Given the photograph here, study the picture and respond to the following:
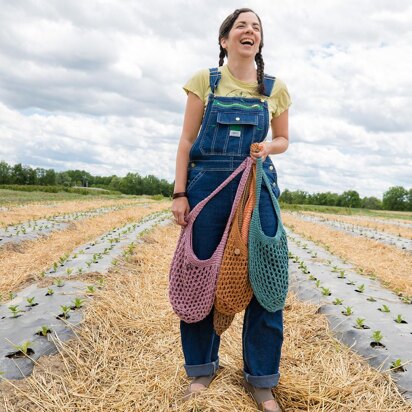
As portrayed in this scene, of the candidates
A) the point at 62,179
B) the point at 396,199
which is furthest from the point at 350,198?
the point at 62,179

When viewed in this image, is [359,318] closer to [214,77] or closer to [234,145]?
[234,145]

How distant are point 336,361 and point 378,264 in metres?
4.70

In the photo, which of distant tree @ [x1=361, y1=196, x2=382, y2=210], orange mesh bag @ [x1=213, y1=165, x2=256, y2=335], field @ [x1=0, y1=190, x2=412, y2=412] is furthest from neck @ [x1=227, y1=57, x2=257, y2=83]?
distant tree @ [x1=361, y1=196, x2=382, y2=210]

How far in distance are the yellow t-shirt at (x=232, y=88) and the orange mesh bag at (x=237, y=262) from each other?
0.37 meters

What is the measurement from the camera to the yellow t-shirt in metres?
2.30

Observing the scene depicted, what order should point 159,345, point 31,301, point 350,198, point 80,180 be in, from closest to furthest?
1. point 159,345
2. point 31,301
3. point 350,198
4. point 80,180

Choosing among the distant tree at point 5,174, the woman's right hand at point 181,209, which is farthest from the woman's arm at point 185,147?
the distant tree at point 5,174

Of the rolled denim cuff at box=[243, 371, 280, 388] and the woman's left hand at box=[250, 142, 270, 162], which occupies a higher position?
the woman's left hand at box=[250, 142, 270, 162]

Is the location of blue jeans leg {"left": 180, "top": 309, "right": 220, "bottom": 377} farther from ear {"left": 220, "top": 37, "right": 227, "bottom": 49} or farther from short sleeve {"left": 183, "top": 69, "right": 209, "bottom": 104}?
ear {"left": 220, "top": 37, "right": 227, "bottom": 49}

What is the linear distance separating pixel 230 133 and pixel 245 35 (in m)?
0.48

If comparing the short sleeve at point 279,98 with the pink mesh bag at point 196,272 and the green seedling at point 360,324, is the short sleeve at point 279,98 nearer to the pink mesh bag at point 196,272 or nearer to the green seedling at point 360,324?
the pink mesh bag at point 196,272

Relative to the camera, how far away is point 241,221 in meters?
2.29

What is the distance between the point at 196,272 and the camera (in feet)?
7.60

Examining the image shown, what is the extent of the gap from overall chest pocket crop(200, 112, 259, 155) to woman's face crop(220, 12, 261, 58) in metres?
0.32
